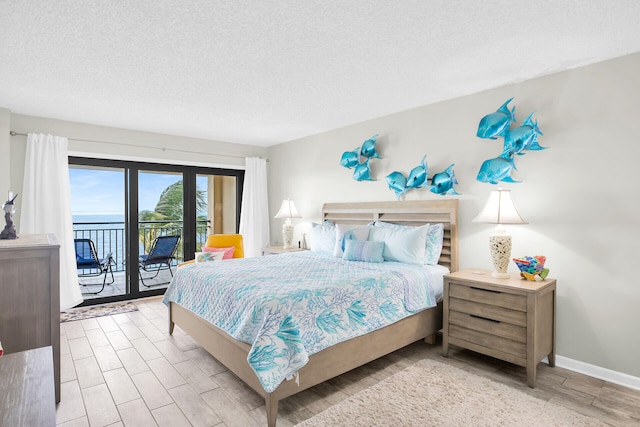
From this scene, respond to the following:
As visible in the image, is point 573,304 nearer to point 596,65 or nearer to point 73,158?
point 596,65

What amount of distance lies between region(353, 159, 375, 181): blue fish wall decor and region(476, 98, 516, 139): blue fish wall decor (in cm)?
143

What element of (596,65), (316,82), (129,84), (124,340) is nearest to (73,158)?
(129,84)

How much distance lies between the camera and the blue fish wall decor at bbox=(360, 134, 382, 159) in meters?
4.16

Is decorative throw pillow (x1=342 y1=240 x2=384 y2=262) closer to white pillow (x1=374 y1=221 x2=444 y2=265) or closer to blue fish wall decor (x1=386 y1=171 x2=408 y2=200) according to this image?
white pillow (x1=374 y1=221 x2=444 y2=265)

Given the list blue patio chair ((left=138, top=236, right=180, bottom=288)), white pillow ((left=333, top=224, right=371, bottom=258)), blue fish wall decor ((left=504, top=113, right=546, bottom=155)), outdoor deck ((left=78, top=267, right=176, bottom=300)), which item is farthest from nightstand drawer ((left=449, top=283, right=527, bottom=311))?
outdoor deck ((left=78, top=267, right=176, bottom=300))

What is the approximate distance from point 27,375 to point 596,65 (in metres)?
3.94

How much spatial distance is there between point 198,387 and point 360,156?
3.09 meters

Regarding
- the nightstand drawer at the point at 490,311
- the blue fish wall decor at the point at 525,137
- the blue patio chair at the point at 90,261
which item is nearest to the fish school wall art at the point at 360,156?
the blue fish wall decor at the point at 525,137

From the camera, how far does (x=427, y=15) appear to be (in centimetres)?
204

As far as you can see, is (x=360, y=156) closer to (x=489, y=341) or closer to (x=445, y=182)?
(x=445, y=182)

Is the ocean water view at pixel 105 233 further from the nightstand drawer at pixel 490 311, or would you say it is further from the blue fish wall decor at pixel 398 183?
the nightstand drawer at pixel 490 311

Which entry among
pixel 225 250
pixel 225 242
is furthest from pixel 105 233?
pixel 225 250

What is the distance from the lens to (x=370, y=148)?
4.17 m

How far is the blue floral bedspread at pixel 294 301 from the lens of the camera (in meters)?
2.07
